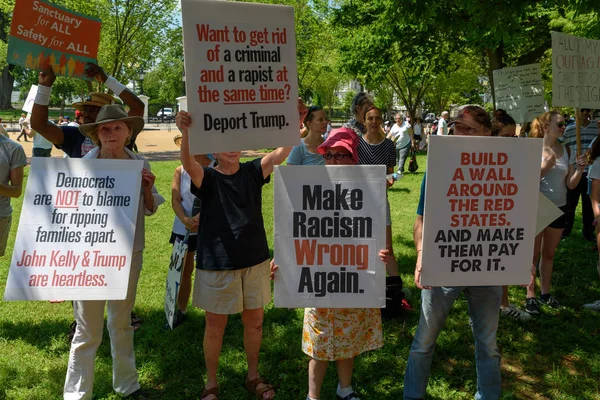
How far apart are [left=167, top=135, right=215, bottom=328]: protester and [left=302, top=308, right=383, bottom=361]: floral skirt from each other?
4.49 feet

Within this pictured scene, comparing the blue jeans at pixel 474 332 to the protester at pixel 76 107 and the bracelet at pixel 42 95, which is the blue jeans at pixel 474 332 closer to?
the protester at pixel 76 107

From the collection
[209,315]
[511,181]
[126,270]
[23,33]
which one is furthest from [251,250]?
[23,33]

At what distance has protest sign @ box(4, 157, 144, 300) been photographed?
326 centimetres

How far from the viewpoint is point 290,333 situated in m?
4.92

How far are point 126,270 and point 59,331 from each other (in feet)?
6.99

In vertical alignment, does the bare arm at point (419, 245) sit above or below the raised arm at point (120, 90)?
below

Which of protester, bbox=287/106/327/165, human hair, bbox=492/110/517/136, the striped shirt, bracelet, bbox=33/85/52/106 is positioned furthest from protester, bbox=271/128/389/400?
human hair, bbox=492/110/517/136

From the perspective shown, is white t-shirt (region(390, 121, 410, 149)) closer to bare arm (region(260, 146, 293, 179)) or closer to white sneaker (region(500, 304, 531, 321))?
white sneaker (region(500, 304, 531, 321))

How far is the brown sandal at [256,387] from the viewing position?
3.86m

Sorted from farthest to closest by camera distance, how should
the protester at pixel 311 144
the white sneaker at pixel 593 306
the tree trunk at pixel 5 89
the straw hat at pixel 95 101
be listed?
the tree trunk at pixel 5 89 → the white sneaker at pixel 593 306 → the protester at pixel 311 144 → the straw hat at pixel 95 101

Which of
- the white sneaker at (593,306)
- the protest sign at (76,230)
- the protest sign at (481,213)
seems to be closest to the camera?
the protest sign at (481,213)

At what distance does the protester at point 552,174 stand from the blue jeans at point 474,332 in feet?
7.06

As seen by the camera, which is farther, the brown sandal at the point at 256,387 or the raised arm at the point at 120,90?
the raised arm at the point at 120,90

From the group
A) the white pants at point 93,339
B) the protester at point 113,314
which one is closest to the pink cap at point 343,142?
the protester at point 113,314
